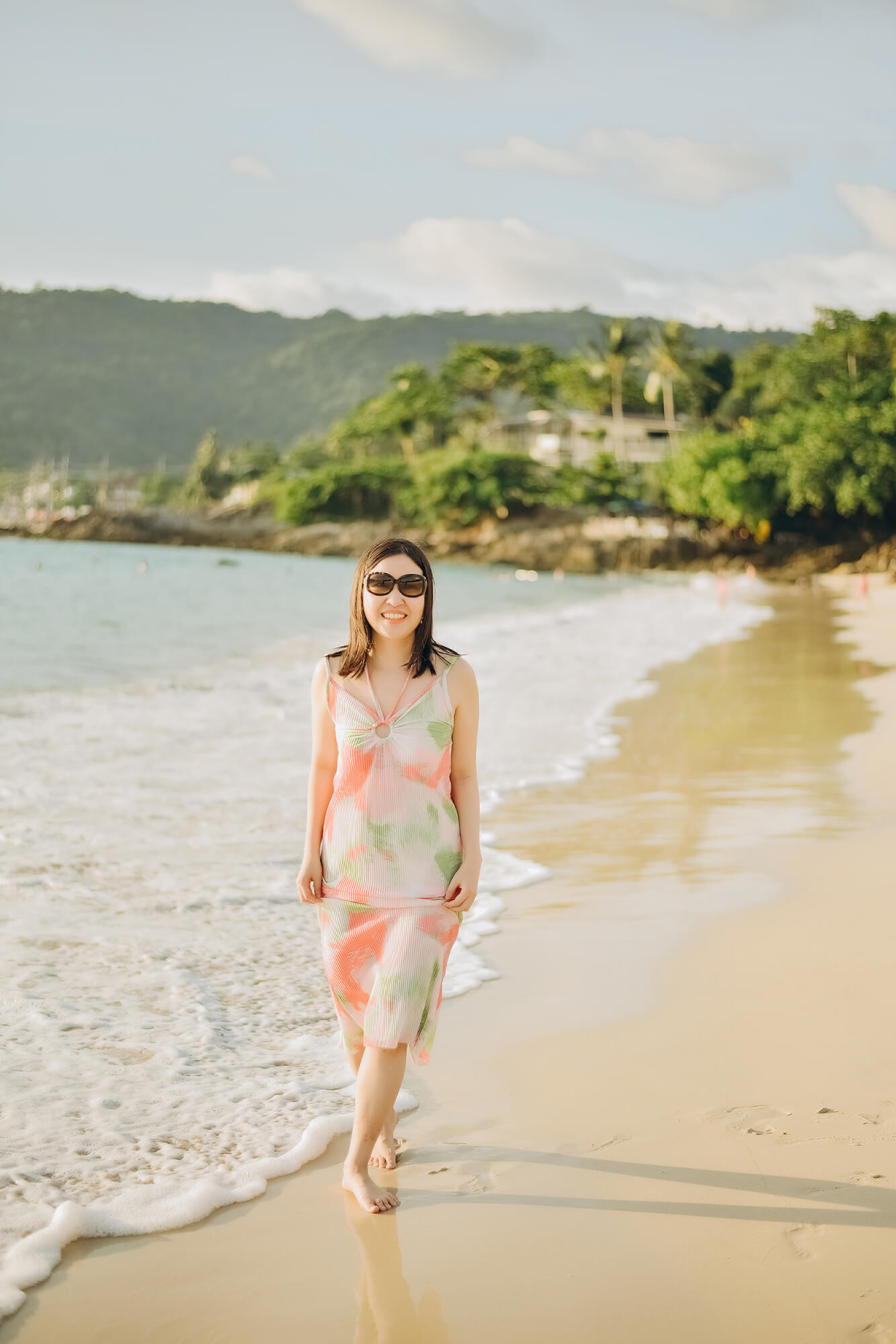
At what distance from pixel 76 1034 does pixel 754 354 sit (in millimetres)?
86547

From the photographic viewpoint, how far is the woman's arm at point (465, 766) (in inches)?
115

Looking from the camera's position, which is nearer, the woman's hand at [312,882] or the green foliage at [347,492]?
the woman's hand at [312,882]

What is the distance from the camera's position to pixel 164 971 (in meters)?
4.45

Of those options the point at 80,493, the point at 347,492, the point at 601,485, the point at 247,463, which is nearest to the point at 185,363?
the point at 80,493

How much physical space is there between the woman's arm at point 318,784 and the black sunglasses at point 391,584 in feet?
0.73

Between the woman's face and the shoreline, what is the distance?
1478 inches

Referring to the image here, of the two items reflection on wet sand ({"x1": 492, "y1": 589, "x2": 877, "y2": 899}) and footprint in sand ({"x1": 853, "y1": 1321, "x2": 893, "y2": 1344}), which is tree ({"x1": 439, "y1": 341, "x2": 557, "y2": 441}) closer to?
reflection on wet sand ({"x1": 492, "y1": 589, "x2": 877, "y2": 899})

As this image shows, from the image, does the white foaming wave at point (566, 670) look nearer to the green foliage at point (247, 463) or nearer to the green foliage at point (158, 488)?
the green foliage at point (247, 463)

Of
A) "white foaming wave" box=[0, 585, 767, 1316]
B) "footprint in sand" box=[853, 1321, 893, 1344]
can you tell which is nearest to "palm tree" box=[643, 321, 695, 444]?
"white foaming wave" box=[0, 585, 767, 1316]

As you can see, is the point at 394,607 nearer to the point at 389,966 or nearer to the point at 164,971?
→ the point at 389,966

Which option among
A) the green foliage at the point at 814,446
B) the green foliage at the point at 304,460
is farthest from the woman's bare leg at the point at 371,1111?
the green foliage at the point at 304,460

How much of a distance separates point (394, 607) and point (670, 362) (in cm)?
7942

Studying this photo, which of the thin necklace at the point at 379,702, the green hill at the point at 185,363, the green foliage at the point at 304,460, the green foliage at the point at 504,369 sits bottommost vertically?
the thin necklace at the point at 379,702

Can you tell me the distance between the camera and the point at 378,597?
9.63ft
